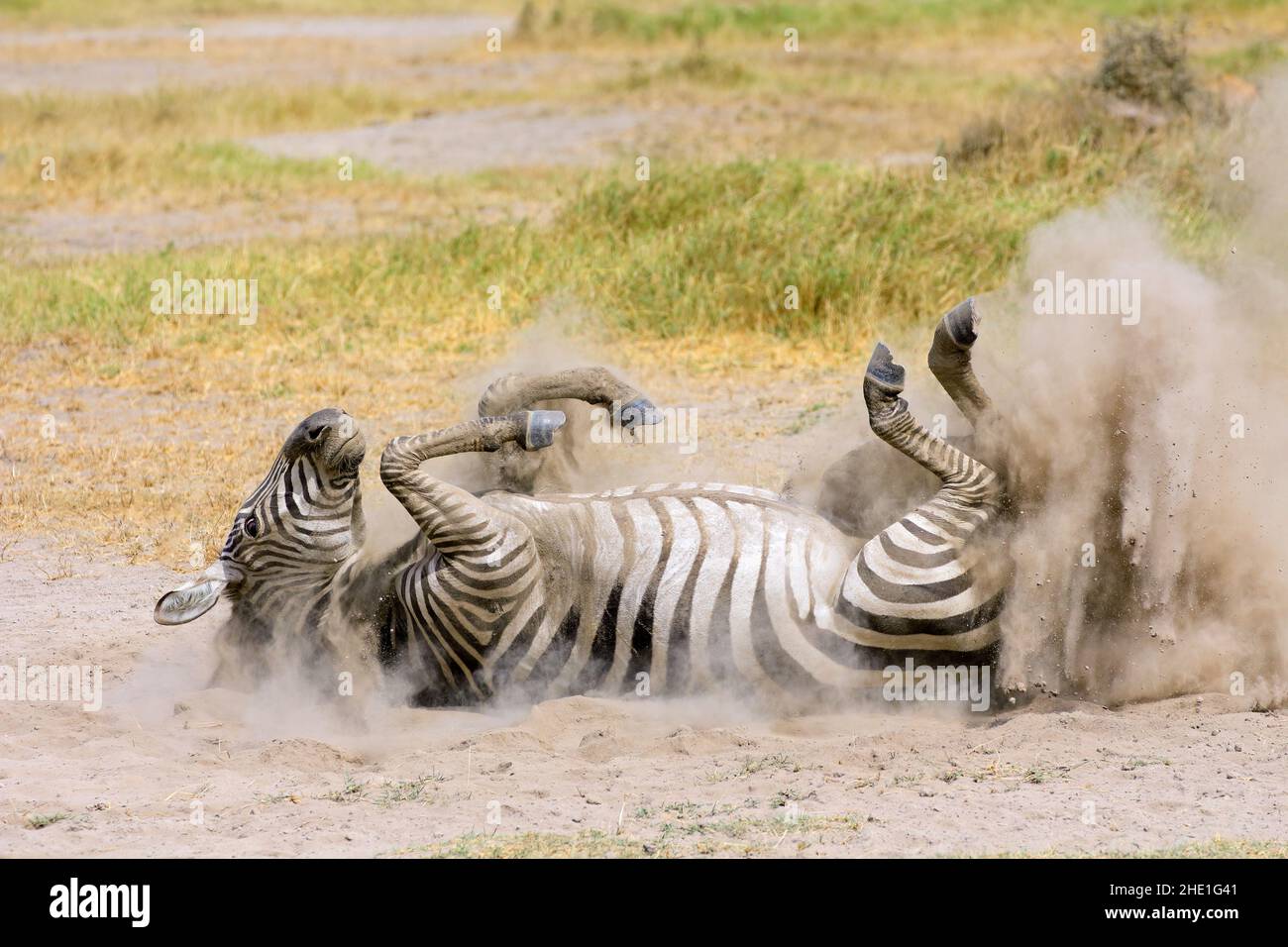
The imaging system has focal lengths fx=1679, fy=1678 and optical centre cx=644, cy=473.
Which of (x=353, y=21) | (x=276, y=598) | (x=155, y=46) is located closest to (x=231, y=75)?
(x=155, y=46)

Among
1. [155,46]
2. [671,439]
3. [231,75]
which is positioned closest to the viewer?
[671,439]

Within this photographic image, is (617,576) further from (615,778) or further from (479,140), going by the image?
(479,140)

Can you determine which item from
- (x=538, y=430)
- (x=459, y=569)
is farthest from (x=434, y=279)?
(x=459, y=569)

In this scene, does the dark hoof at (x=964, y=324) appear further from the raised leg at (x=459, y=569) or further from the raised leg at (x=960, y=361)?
the raised leg at (x=459, y=569)

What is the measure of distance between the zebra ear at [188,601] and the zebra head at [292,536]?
0.02 metres

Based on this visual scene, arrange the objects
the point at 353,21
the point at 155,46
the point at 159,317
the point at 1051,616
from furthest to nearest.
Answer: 1. the point at 353,21
2. the point at 155,46
3. the point at 159,317
4. the point at 1051,616

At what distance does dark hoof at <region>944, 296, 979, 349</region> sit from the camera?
17.6 ft

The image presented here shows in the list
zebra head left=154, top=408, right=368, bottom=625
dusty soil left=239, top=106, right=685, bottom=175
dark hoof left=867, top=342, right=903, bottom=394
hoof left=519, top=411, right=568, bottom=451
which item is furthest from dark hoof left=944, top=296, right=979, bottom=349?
dusty soil left=239, top=106, right=685, bottom=175

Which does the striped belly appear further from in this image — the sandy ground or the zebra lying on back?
the sandy ground

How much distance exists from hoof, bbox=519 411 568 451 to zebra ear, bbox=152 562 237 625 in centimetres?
111

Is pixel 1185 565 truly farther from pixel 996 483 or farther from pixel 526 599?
pixel 526 599

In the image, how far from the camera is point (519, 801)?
4703mm

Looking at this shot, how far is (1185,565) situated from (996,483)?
0.66 meters
